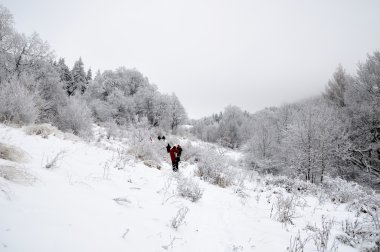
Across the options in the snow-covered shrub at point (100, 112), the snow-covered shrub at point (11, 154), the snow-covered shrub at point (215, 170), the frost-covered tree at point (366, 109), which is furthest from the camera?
the snow-covered shrub at point (100, 112)

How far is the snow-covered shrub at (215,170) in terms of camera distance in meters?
7.42

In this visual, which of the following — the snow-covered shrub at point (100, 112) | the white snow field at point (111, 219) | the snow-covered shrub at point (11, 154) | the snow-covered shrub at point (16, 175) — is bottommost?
the white snow field at point (111, 219)

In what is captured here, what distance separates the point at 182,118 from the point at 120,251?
46161mm

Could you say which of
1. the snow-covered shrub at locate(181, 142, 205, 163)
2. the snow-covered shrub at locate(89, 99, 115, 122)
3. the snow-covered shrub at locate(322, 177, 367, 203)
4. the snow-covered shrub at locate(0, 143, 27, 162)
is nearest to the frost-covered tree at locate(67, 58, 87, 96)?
the snow-covered shrub at locate(89, 99, 115, 122)

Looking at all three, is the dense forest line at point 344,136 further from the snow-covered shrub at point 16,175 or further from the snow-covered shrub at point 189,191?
the snow-covered shrub at point 16,175

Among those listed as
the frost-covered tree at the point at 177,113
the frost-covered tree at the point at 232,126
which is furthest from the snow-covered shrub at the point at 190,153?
the frost-covered tree at the point at 177,113

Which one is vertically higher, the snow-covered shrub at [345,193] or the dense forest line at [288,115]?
the dense forest line at [288,115]

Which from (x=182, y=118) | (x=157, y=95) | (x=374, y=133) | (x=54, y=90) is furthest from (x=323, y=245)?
(x=182, y=118)

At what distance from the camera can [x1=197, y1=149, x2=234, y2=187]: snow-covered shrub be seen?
742 cm

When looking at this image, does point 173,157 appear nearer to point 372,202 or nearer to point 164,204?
point 164,204

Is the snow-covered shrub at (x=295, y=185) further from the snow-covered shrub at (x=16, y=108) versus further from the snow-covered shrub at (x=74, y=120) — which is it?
the snow-covered shrub at (x=74, y=120)

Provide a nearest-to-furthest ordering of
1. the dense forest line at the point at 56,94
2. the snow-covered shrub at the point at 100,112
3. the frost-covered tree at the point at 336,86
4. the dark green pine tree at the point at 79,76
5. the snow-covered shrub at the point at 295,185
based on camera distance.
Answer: the snow-covered shrub at the point at 295,185 < the dense forest line at the point at 56,94 < the frost-covered tree at the point at 336,86 < the snow-covered shrub at the point at 100,112 < the dark green pine tree at the point at 79,76

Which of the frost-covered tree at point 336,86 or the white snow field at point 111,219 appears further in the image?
the frost-covered tree at point 336,86

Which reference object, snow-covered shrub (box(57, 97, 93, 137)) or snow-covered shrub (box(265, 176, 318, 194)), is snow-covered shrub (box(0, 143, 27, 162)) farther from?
snow-covered shrub (box(57, 97, 93, 137))
